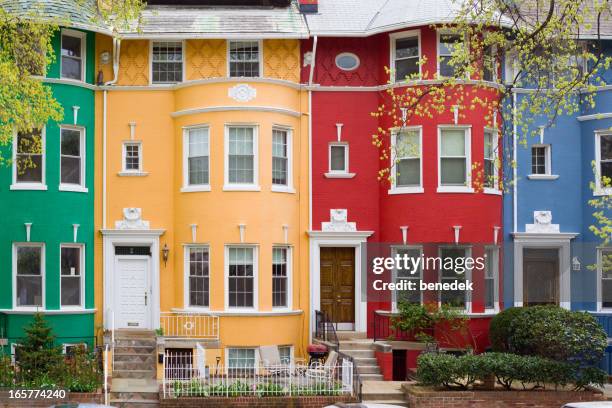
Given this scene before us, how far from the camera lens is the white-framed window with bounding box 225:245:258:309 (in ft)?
86.9

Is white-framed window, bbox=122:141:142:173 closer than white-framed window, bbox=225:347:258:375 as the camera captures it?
No

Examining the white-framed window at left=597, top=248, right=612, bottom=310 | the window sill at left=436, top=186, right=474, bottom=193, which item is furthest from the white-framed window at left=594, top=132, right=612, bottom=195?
the window sill at left=436, top=186, right=474, bottom=193

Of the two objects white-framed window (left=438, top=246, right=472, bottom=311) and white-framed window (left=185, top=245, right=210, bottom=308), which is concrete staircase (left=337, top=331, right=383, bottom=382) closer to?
white-framed window (left=438, top=246, right=472, bottom=311)

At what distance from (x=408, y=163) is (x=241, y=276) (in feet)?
18.1

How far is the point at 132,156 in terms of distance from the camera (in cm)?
2759

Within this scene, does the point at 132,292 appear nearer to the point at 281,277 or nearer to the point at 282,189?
the point at 281,277

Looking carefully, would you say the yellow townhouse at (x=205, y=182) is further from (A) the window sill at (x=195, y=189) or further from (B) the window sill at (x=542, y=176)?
(B) the window sill at (x=542, y=176)

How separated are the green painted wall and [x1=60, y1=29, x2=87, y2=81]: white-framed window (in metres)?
0.24

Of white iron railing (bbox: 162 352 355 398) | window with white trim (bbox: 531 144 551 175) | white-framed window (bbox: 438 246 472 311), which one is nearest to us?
white iron railing (bbox: 162 352 355 398)

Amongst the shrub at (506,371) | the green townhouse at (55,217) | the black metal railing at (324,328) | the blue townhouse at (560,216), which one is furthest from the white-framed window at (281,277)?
the blue townhouse at (560,216)

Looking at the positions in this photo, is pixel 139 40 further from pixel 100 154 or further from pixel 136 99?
pixel 100 154

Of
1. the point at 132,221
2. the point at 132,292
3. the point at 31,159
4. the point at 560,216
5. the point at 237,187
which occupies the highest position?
the point at 31,159

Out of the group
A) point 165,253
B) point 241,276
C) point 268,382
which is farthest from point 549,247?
point 165,253

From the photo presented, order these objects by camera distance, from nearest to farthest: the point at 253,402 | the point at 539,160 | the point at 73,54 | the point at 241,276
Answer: the point at 253,402, the point at 241,276, the point at 73,54, the point at 539,160
